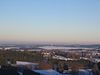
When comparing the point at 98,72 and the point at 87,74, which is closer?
the point at 98,72

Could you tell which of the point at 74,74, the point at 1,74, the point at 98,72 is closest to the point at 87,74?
the point at 74,74

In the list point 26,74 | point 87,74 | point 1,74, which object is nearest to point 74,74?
point 87,74

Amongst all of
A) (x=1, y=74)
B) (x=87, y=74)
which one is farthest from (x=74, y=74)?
(x=1, y=74)

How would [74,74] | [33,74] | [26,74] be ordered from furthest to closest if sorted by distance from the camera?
[74,74] → [26,74] → [33,74]

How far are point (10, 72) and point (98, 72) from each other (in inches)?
158

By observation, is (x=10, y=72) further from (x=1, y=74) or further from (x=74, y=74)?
(x=74, y=74)

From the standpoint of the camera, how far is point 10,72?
12242mm

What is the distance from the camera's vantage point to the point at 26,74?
41.4 ft

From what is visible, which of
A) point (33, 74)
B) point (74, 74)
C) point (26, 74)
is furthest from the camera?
point (74, 74)

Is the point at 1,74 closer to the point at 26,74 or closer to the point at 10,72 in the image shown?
the point at 10,72

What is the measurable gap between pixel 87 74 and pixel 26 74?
11.5 ft

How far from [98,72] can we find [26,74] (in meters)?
3.30

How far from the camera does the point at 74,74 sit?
556 inches

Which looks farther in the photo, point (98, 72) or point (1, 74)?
point (98, 72)
